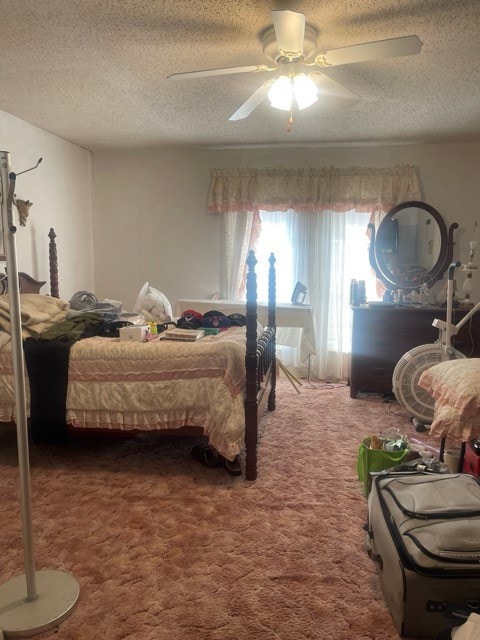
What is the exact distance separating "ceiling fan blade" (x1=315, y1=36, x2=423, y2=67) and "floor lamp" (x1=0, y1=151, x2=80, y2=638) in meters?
1.46

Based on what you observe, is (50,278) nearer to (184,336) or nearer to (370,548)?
(184,336)

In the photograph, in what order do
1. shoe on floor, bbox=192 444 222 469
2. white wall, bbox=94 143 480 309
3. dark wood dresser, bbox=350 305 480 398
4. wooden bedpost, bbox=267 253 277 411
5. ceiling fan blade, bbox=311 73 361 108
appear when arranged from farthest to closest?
white wall, bbox=94 143 480 309 → dark wood dresser, bbox=350 305 480 398 → wooden bedpost, bbox=267 253 277 411 → shoe on floor, bbox=192 444 222 469 → ceiling fan blade, bbox=311 73 361 108

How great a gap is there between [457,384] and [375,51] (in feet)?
5.16

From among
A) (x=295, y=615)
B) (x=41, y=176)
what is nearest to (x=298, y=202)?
(x=41, y=176)

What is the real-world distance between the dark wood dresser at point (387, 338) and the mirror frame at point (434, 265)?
47 cm

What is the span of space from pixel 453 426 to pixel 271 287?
6.11ft

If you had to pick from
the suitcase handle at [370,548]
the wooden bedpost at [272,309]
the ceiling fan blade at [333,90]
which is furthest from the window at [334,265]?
the suitcase handle at [370,548]

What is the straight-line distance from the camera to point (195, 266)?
499 cm

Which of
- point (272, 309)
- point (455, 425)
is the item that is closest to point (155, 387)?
point (272, 309)

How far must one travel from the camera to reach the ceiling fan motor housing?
228cm

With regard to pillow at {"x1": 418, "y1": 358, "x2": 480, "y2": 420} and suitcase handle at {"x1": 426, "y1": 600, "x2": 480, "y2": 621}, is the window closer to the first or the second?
pillow at {"x1": 418, "y1": 358, "x2": 480, "y2": 420}

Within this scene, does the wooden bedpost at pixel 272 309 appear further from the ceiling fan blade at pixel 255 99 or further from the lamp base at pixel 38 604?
the lamp base at pixel 38 604

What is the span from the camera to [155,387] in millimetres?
2582

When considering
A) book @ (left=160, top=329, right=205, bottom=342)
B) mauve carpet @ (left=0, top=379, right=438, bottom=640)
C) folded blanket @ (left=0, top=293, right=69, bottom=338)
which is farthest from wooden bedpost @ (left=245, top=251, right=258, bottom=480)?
folded blanket @ (left=0, top=293, right=69, bottom=338)
